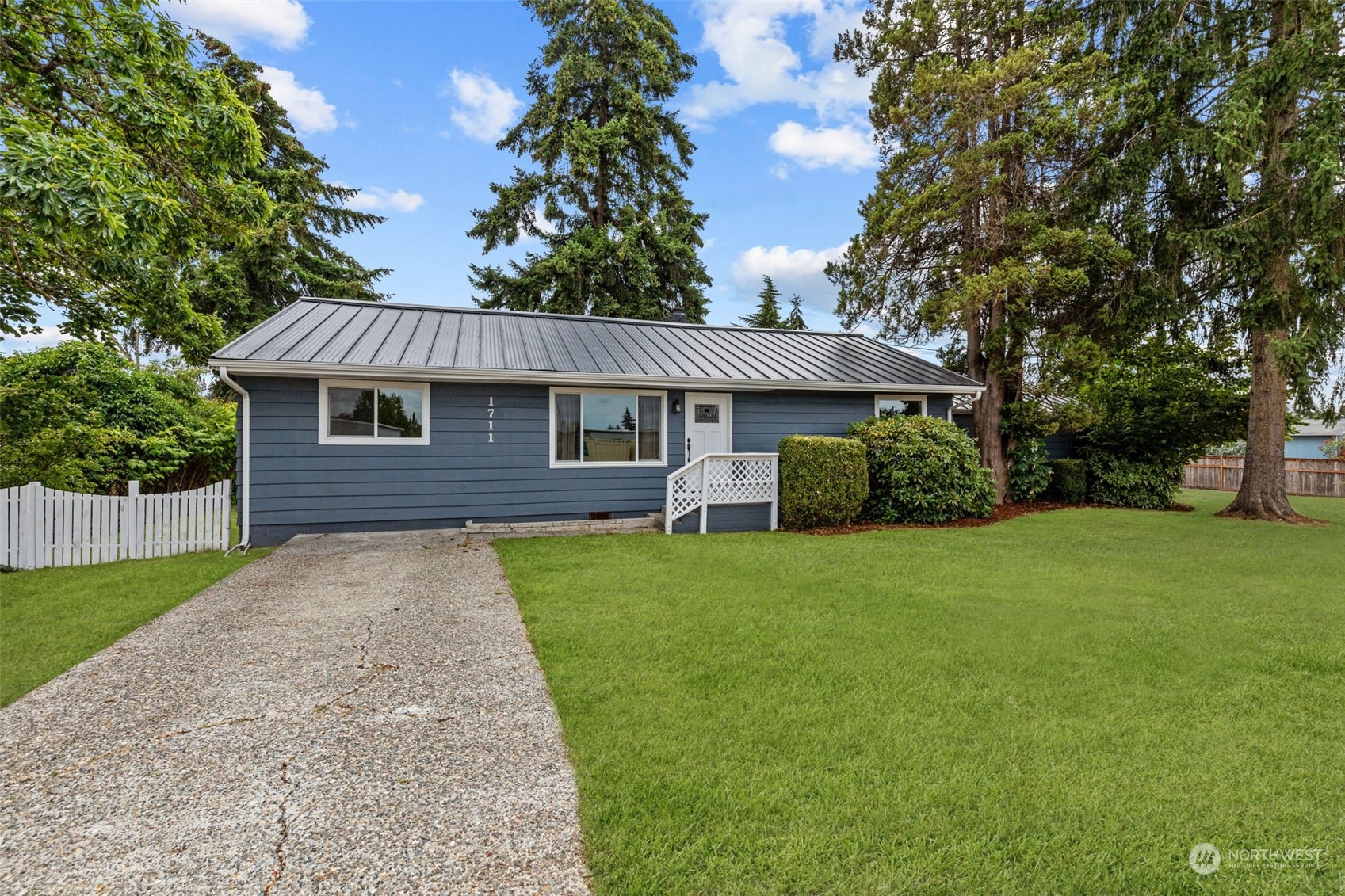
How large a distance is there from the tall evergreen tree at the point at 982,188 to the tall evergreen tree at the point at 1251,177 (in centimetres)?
99

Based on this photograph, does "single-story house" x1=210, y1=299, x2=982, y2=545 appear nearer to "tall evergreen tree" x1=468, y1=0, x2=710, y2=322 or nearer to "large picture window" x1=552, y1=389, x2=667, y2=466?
"large picture window" x1=552, y1=389, x2=667, y2=466

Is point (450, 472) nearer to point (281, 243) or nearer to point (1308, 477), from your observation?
point (281, 243)

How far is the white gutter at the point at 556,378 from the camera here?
284 inches

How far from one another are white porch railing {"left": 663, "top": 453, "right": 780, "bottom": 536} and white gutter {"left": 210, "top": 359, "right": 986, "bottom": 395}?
1212mm

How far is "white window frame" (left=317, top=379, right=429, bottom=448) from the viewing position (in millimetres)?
7688

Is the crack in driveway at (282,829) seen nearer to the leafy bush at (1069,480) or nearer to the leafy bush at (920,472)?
the leafy bush at (920,472)

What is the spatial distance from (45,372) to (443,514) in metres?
6.75

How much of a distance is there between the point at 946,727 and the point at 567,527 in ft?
21.2

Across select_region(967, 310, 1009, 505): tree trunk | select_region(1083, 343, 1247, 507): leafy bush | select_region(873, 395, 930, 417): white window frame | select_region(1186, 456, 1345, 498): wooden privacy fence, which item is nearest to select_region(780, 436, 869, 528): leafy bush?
select_region(873, 395, 930, 417): white window frame

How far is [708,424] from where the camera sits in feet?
31.8

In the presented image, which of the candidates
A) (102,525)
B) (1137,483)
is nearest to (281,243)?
(102,525)

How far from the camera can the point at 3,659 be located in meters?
3.55

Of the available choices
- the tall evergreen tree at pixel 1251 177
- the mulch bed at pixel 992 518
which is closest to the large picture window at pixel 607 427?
the mulch bed at pixel 992 518

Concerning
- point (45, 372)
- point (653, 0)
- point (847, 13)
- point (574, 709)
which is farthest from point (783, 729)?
point (653, 0)
